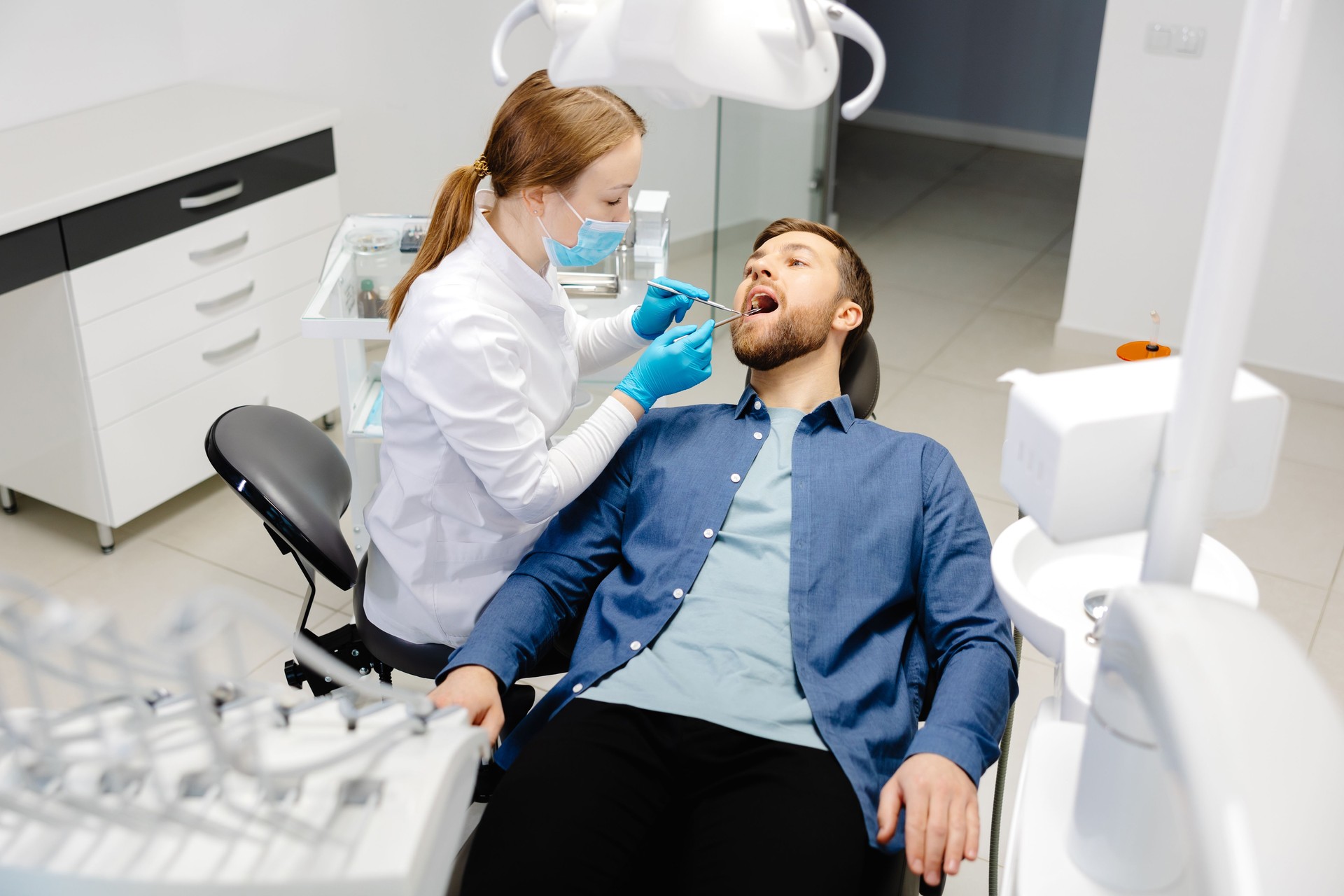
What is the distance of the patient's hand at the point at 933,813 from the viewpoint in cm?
129

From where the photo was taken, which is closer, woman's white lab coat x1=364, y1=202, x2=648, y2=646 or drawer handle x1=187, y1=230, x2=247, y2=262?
woman's white lab coat x1=364, y1=202, x2=648, y2=646

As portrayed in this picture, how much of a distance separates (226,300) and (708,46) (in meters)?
2.21

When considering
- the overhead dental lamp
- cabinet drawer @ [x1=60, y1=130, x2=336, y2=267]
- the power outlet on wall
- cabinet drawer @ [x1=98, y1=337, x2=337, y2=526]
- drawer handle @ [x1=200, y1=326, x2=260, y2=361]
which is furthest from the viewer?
the power outlet on wall

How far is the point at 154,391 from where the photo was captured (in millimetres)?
2783

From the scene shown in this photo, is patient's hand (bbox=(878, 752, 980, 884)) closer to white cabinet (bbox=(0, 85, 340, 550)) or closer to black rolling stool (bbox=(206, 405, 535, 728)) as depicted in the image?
black rolling stool (bbox=(206, 405, 535, 728))

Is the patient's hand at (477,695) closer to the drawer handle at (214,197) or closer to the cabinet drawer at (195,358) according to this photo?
the cabinet drawer at (195,358)

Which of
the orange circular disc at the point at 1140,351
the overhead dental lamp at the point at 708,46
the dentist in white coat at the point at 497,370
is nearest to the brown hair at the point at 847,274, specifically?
the dentist in white coat at the point at 497,370

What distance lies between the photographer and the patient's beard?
6.13 ft

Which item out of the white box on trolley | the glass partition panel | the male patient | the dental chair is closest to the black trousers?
the male patient

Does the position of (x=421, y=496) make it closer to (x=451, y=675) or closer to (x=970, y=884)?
(x=451, y=675)

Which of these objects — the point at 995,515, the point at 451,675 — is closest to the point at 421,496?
the point at 451,675

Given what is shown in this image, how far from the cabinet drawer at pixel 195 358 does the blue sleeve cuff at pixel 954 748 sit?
204cm

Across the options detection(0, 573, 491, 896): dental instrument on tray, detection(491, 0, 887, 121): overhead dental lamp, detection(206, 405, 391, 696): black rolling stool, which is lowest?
detection(206, 405, 391, 696): black rolling stool

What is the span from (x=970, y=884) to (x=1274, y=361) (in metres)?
2.35
